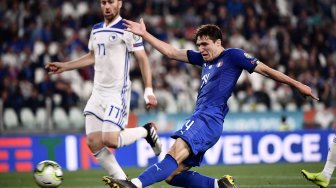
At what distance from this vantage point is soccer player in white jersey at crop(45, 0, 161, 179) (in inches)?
334

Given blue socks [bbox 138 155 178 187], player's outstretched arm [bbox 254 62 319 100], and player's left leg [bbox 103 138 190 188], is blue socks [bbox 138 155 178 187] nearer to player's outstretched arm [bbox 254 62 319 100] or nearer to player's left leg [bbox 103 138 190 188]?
player's left leg [bbox 103 138 190 188]

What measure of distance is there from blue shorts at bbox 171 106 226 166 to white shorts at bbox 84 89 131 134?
3.77 feet

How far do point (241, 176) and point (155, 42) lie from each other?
204 inches

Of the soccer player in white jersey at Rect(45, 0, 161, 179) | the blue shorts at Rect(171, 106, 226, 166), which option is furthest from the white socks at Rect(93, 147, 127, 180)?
the blue shorts at Rect(171, 106, 226, 166)

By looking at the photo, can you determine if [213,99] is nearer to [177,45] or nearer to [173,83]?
[173,83]

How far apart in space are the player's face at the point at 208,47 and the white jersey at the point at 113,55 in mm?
1022

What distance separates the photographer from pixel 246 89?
62.4 ft

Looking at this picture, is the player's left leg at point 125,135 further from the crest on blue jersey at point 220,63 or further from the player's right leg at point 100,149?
the crest on blue jersey at point 220,63

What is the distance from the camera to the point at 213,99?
7.74 meters

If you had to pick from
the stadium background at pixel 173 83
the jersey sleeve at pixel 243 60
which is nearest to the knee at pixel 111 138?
the jersey sleeve at pixel 243 60

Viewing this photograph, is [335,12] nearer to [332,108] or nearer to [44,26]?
[332,108]

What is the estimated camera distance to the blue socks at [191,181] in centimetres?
783

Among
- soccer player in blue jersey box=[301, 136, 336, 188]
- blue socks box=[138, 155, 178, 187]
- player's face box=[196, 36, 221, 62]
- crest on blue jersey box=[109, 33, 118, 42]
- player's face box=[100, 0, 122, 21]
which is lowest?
soccer player in blue jersey box=[301, 136, 336, 188]

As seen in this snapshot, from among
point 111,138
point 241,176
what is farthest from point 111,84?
point 241,176
